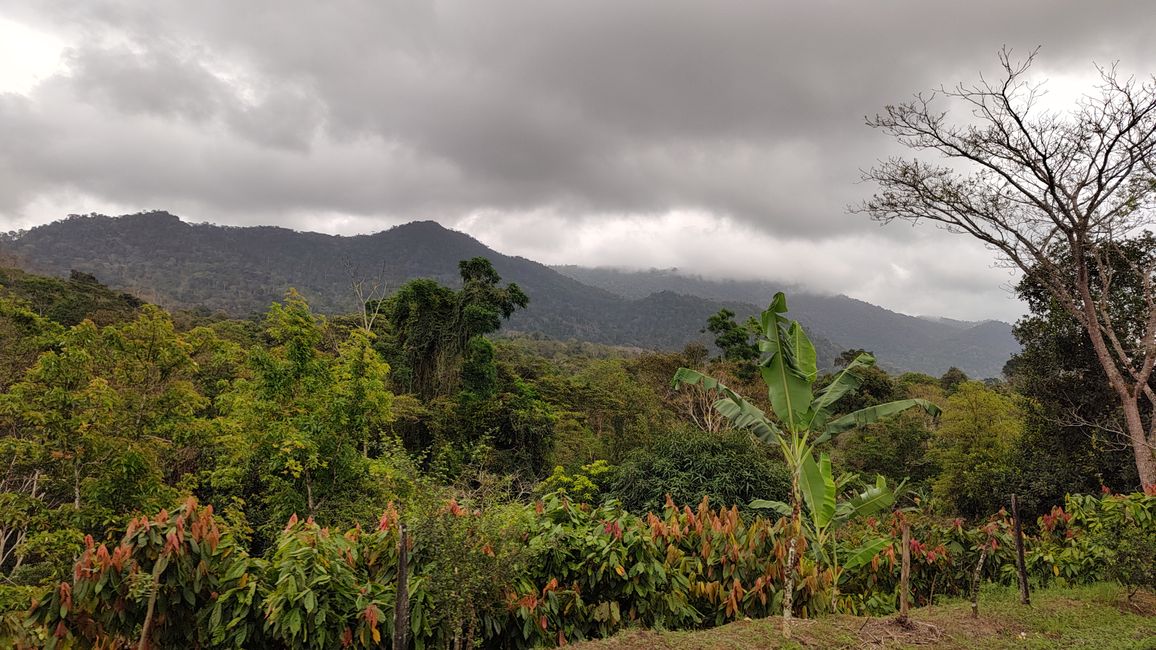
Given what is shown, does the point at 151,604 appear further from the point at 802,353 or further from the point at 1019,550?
the point at 1019,550

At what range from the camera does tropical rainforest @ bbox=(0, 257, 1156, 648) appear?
3412 mm

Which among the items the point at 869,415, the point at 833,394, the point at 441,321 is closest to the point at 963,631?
the point at 869,415

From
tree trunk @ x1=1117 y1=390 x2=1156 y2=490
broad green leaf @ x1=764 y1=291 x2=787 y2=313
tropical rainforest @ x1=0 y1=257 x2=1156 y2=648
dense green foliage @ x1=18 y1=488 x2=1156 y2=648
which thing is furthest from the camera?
tree trunk @ x1=1117 y1=390 x2=1156 y2=490

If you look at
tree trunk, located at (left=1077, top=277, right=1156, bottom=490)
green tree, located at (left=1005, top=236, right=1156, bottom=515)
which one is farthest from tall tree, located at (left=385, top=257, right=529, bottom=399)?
tree trunk, located at (left=1077, top=277, right=1156, bottom=490)

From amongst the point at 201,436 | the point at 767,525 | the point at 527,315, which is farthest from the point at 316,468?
the point at 527,315

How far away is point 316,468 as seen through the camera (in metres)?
9.43

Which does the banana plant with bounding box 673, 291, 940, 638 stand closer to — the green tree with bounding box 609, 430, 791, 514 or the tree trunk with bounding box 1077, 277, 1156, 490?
the green tree with bounding box 609, 430, 791, 514

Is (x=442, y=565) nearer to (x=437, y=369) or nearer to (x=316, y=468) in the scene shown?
(x=316, y=468)

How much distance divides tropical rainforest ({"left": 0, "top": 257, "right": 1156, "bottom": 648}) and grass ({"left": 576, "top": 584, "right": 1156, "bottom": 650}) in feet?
1.04

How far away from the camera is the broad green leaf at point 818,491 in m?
4.61

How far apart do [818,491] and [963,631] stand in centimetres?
152

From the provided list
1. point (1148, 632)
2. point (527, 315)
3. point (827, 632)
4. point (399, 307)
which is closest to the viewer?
point (827, 632)

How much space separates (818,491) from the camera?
4656 millimetres

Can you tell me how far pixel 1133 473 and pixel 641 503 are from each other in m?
9.14
